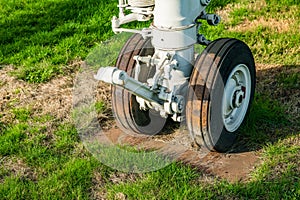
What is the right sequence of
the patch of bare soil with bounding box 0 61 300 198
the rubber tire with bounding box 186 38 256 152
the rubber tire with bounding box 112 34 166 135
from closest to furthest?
1. the rubber tire with bounding box 186 38 256 152
2. the patch of bare soil with bounding box 0 61 300 198
3. the rubber tire with bounding box 112 34 166 135

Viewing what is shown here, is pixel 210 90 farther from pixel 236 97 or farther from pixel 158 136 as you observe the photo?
pixel 158 136

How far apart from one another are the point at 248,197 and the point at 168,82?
1092 mm

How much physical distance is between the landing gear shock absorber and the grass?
38cm

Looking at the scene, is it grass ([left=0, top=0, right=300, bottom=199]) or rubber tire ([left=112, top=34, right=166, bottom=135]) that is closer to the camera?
grass ([left=0, top=0, right=300, bottom=199])

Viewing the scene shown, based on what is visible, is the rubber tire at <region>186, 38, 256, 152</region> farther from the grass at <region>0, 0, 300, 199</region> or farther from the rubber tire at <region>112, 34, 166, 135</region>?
the rubber tire at <region>112, 34, 166, 135</region>

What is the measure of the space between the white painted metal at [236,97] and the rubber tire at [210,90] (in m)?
0.12

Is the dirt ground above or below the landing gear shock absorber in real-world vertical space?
below

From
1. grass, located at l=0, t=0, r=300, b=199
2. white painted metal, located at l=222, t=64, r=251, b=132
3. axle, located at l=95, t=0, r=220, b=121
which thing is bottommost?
grass, located at l=0, t=0, r=300, b=199

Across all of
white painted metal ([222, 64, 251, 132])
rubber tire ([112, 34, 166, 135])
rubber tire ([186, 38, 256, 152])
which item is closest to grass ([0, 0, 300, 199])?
white painted metal ([222, 64, 251, 132])

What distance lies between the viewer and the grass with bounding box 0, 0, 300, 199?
13.7 feet

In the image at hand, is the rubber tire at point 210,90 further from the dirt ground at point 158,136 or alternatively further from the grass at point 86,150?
the grass at point 86,150

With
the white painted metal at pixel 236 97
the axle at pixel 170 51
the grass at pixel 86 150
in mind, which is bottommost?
the grass at pixel 86 150

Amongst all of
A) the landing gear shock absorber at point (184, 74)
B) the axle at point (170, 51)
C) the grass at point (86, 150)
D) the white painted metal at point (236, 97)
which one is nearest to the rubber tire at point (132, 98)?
the landing gear shock absorber at point (184, 74)

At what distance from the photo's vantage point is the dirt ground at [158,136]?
446 cm
